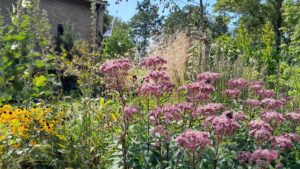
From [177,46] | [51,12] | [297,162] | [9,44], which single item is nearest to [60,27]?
[51,12]

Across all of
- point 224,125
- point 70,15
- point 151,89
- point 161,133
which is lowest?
point 161,133

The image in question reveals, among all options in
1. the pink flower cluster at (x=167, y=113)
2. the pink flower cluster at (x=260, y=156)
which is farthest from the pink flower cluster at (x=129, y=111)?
the pink flower cluster at (x=260, y=156)

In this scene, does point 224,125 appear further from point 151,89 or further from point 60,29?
point 60,29

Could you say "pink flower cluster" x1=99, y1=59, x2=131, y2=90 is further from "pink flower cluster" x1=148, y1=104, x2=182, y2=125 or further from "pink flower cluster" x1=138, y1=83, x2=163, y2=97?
"pink flower cluster" x1=148, y1=104, x2=182, y2=125

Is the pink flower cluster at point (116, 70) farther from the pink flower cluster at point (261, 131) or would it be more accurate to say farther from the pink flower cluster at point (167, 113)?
the pink flower cluster at point (261, 131)

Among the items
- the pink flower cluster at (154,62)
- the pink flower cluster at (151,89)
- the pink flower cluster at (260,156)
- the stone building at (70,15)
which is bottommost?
the pink flower cluster at (260,156)

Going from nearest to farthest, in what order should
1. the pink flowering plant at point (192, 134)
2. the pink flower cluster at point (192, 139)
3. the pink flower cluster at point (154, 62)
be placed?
the pink flower cluster at point (192, 139) < the pink flowering plant at point (192, 134) < the pink flower cluster at point (154, 62)

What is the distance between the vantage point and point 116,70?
10.6 ft

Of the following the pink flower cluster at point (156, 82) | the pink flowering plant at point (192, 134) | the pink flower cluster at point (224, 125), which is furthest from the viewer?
the pink flower cluster at point (156, 82)

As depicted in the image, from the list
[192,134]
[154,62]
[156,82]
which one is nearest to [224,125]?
[192,134]

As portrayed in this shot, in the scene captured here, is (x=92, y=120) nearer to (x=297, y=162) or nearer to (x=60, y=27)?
(x=297, y=162)

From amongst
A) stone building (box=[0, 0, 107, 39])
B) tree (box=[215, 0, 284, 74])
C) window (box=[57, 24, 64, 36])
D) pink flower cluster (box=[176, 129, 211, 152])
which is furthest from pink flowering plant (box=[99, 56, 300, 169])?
tree (box=[215, 0, 284, 74])

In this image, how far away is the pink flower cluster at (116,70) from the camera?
3.18 m

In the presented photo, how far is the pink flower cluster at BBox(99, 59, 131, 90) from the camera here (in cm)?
318
